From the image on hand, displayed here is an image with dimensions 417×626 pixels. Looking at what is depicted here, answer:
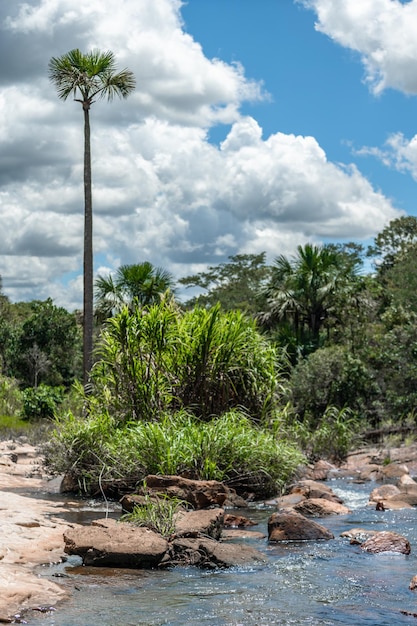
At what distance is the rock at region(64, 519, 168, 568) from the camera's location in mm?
7576

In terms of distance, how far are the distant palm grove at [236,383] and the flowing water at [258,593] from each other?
12.7 ft

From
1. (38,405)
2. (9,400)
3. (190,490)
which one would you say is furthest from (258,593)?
(9,400)

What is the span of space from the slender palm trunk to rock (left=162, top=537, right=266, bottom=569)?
12832 millimetres

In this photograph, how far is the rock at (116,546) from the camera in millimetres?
7576

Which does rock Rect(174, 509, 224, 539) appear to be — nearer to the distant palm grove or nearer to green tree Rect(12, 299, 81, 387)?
the distant palm grove

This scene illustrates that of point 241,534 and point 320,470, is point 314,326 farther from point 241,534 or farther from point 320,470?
point 241,534

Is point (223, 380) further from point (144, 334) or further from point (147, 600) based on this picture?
point (147, 600)

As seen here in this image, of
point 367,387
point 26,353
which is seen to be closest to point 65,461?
point 367,387

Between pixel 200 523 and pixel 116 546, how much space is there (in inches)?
49.6

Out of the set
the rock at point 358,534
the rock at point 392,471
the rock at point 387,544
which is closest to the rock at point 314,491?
the rock at point 358,534

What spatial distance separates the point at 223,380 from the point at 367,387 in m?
11.1

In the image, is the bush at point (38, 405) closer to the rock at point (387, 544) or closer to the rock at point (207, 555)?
the rock at point (387, 544)

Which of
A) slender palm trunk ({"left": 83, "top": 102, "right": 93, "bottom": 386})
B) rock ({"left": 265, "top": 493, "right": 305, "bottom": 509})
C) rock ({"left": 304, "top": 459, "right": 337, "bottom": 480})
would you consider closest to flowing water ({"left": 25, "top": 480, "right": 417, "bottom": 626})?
rock ({"left": 265, "top": 493, "right": 305, "bottom": 509})

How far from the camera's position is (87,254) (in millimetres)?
22031
